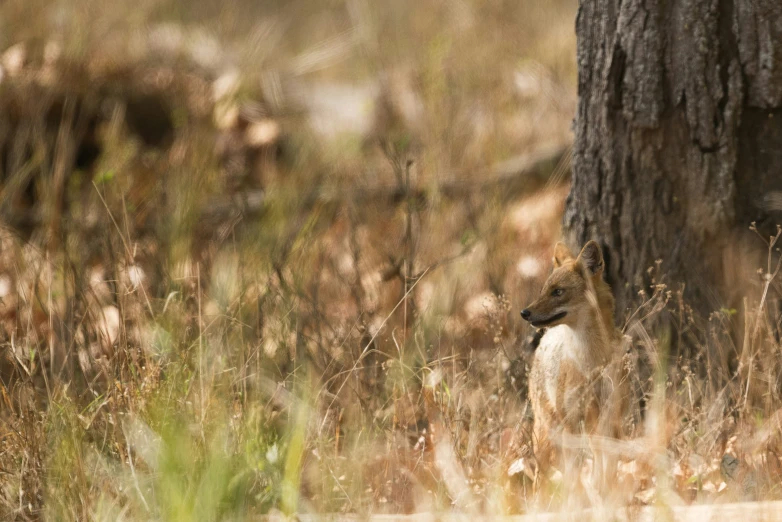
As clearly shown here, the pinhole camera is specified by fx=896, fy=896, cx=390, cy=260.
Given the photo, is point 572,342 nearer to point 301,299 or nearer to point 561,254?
point 561,254

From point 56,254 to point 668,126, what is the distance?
3.14 metres

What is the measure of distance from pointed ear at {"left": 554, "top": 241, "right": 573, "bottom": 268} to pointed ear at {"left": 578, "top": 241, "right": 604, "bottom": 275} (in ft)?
0.40

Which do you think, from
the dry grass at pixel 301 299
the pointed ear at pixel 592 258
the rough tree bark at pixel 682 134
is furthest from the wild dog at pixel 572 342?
the rough tree bark at pixel 682 134

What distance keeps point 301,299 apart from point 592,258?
→ 1.36 metres

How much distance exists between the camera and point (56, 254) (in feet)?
15.6

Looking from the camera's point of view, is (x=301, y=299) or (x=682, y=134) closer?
(x=682, y=134)

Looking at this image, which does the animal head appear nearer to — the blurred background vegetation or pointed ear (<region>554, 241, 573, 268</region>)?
pointed ear (<region>554, 241, 573, 268</region>)

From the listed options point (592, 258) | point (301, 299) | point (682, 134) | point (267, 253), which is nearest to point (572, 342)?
point (592, 258)

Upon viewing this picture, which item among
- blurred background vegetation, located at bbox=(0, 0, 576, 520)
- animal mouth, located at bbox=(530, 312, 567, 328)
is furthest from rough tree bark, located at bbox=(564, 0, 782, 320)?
blurred background vegetation, located at bbox=(0, 0, 576, 520)

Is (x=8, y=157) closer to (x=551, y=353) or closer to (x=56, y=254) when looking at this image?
(x=56, y=254)

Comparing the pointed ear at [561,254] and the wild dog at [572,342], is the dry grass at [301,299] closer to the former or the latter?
the wild dog at [572,342]

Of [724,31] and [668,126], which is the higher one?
[724,31]

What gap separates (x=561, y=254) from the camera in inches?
152

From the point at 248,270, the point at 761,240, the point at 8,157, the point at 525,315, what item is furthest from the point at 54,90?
the point at 761,240
